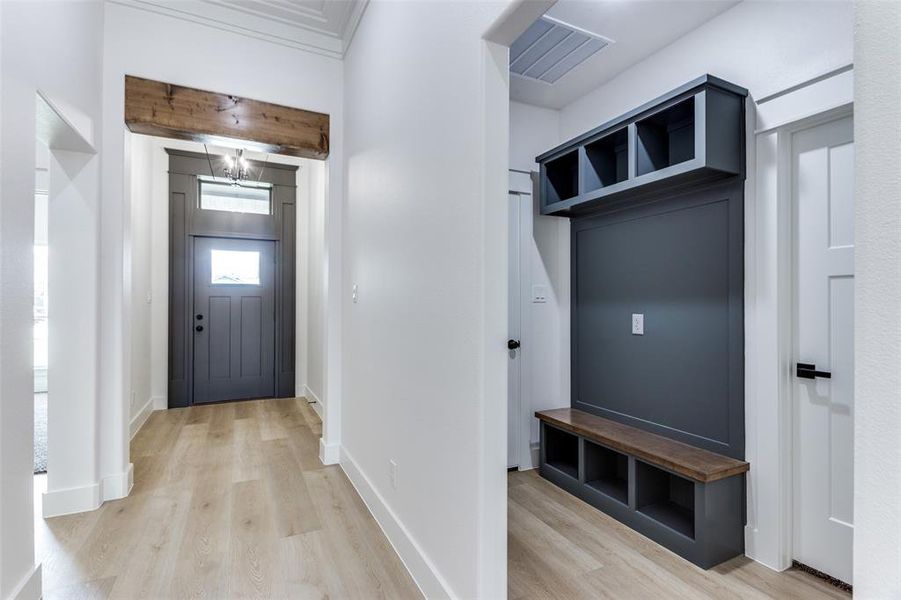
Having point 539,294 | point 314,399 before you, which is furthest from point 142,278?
point 539,294

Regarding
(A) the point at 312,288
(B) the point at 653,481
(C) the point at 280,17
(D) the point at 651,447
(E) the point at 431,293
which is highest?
(C) the point at 280,17

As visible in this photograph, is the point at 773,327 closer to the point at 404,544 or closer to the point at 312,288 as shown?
the point at 404,544

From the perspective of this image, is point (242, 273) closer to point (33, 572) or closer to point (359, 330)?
point (359, 330)

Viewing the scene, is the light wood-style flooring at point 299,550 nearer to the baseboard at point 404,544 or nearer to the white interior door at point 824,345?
the baseboard at point 404,544

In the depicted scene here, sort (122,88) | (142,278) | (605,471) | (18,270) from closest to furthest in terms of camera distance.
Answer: (18,270) → (122,88) → (605,471) → (142,278)

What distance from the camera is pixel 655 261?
272cm

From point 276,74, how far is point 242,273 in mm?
2885

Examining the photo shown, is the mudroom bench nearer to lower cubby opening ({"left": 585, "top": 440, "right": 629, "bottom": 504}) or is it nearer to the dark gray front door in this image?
lower cubby opening ({"left": 585, "top": 440, "right": 629, "bottom": 504})

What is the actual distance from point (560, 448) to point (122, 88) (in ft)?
12.4

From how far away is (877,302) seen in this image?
62cm

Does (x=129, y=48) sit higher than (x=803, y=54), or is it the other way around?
(x=129, y=48)

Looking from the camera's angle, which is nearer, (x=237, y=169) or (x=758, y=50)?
(x=758, y=50)

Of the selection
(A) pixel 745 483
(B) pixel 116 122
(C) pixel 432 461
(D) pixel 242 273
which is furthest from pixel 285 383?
(A) pixel 745 483

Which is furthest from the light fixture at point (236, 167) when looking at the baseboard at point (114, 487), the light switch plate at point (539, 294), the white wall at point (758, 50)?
the white wall at point (758, 50)
